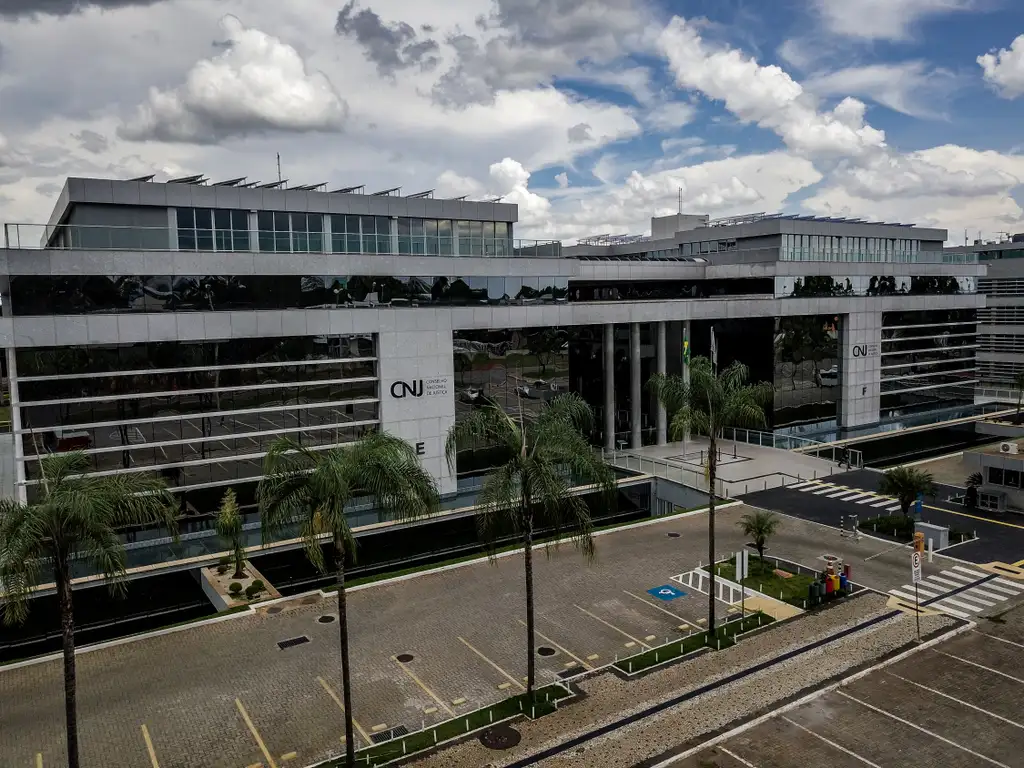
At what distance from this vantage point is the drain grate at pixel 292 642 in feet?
74.6

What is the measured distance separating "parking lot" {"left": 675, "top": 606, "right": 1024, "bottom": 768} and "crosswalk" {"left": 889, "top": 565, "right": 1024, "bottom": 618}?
3.15m

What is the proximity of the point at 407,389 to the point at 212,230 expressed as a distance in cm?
1097

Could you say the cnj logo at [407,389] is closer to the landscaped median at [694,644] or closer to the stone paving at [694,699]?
the landscaped median at [694,644]

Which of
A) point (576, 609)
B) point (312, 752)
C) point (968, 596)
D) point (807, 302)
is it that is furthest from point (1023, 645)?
point (807, 302)

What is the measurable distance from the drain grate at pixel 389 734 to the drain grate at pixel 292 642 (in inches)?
224

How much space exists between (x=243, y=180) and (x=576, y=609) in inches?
1016

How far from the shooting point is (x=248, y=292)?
33.2 metres

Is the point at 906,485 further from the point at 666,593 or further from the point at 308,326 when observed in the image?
the point at 308,326

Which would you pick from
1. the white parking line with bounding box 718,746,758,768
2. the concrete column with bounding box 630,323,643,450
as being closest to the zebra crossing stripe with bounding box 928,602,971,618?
the white parking line with bounding box 718,746,758,768

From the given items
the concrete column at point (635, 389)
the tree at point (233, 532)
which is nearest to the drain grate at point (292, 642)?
the tree at point (233, 532)

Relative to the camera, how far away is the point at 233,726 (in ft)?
60.6

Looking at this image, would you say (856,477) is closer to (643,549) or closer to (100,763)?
(643,549)

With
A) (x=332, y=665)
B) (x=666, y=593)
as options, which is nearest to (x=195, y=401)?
(x=332, y=665)

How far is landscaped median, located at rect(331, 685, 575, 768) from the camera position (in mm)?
17047
